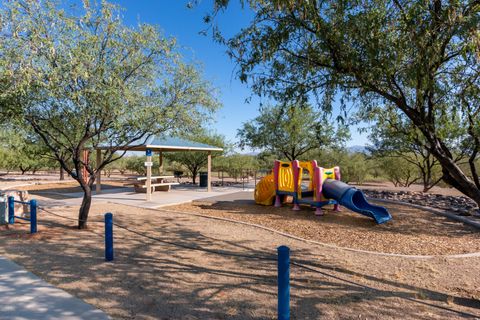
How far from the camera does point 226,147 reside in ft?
80.9

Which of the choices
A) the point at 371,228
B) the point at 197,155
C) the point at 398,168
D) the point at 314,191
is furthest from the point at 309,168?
the point at 398,168

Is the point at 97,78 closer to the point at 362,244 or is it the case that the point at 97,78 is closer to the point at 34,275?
the point at 34,275

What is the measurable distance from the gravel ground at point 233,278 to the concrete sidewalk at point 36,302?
0.50 ft

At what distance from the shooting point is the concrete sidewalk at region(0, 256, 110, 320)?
331 centimetres

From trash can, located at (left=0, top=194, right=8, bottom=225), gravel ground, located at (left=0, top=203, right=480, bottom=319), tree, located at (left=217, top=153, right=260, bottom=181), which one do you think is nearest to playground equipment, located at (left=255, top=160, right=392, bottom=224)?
gravel ground, located at (left=0, top=203, right=480, bottom=319)

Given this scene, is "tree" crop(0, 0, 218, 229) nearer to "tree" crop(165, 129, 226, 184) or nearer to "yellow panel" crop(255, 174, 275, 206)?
"yellow panel" crop(255, 174, 275, 206)

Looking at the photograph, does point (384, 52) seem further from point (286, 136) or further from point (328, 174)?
point (286, 136)

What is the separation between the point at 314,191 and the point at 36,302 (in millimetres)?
8371

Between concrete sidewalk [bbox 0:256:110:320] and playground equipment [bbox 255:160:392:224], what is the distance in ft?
24.2

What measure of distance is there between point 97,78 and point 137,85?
1.05 m

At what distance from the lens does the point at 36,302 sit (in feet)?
11.9

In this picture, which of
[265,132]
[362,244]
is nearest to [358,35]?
[362,244]

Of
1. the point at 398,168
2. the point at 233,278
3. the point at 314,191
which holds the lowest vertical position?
the point at 233,278

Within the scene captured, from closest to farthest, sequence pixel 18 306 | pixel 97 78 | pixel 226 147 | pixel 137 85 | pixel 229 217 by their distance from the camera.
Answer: pixel 18 306
pixel 97 78
pixel 137 85
pixel 229 217
pixel 226 147
